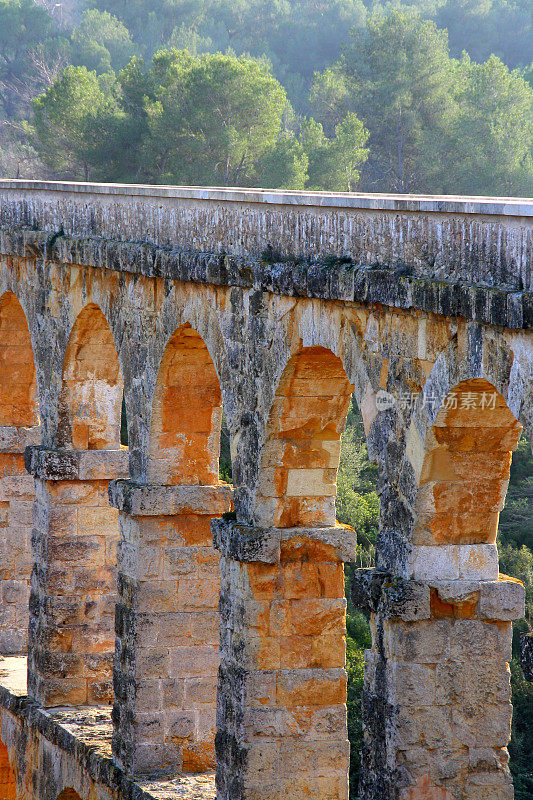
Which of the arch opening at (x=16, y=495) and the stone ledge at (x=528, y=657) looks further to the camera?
the arch opening at (x=16, y=495)

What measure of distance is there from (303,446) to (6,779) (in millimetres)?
6829

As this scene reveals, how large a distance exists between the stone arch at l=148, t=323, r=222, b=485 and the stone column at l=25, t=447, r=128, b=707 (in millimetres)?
1903

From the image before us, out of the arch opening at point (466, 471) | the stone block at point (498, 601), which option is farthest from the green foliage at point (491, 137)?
the stone block at point (498, 601)

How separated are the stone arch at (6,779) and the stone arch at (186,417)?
184 inches

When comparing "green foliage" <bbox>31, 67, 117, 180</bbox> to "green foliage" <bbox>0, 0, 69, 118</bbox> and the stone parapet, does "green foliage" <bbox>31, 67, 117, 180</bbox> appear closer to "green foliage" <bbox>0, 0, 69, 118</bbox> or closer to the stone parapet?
the stone parapet

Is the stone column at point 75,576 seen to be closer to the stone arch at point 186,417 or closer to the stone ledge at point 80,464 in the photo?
the stone ledge at point 80,464

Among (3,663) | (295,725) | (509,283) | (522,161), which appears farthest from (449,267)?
(522,161)

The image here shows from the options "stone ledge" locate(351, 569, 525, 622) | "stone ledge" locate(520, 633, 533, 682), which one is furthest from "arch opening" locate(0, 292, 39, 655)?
"stone ledge" locate(520, 633, 533, 682)

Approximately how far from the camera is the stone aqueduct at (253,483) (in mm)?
6488

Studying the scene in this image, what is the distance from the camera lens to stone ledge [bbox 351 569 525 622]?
6535 mm

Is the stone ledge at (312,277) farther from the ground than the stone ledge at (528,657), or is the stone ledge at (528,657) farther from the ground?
the stone ledge at (312,277)

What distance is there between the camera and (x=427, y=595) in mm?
6570

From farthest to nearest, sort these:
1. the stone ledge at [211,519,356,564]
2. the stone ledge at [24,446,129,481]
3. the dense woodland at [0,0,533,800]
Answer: the dense woodland at [0,0,533,800] < the stone ledge at [24,446,129,481] < the stone ledge at [211,519,356,564]

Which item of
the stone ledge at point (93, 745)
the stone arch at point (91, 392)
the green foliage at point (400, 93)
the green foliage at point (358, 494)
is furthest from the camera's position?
the green foliage at point (400, 93)
